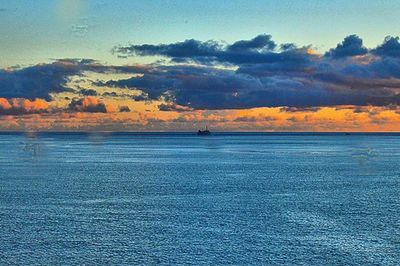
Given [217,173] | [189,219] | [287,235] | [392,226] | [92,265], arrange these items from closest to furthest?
[92,265], [287,235], [392,226], [189,219], [217,173]

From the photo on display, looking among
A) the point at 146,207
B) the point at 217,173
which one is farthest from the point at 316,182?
the point at 146,207

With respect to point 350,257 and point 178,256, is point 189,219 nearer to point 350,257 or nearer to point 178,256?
point 178,256

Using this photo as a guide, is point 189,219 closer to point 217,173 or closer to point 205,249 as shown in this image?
point 205,249

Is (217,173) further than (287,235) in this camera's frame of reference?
Yes

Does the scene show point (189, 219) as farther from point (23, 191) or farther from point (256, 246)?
point (23, 191)

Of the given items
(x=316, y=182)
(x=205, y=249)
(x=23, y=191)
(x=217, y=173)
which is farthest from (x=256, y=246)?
(x=217, y=173)

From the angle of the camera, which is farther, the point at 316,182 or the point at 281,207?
the point at 316,182

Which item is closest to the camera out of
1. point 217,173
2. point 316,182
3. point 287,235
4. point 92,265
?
point 92,265

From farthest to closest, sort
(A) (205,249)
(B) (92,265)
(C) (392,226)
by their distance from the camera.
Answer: (C) (392,226), (A) (205,249), (B) (92,265)

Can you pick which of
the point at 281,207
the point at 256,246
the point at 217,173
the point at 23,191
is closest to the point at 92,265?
the point at 256,246

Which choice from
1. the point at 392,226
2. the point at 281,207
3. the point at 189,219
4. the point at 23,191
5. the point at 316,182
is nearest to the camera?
the point at 392,226
